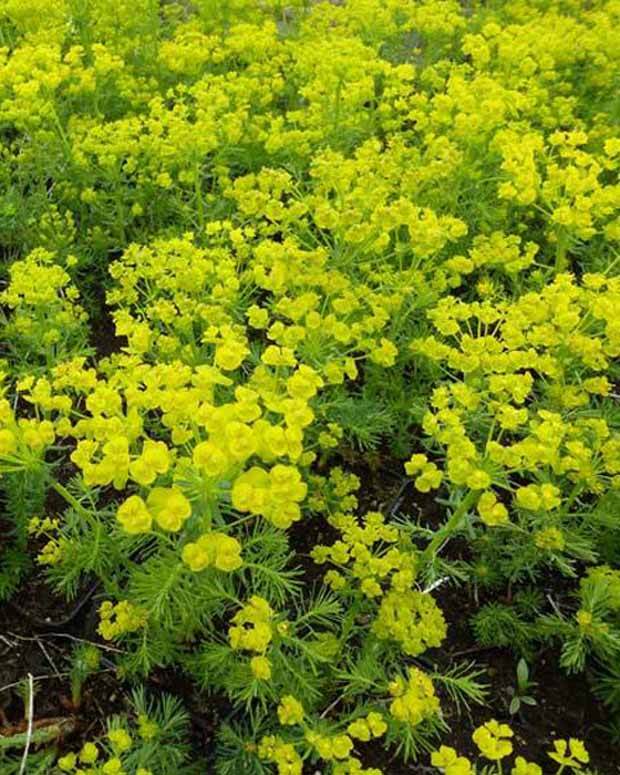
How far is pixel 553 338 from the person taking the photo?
255 centimetres

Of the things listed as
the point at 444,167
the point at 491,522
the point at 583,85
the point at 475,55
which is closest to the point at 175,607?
the point at 491,522

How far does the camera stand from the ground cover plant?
2.08 metres

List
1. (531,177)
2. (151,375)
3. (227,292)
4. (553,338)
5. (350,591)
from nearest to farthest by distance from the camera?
1. (151,375)
2. (350,591)
3. (553,338)
4. (227,292)
5. (531,177)

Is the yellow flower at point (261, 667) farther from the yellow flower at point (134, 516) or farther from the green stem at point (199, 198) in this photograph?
the green stem at point (199, 198)

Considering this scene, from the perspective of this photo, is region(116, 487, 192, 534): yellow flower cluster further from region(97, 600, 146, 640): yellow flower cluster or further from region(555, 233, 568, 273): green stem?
region(555, 233, 568, 273): green stem

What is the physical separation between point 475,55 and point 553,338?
2.28 m

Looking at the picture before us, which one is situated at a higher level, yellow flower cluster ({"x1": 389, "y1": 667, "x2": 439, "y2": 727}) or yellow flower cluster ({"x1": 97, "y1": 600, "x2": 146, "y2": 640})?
yellow flower cluster ({"x1": 97, "y1": 600, "x2": 146, "y2": 640})

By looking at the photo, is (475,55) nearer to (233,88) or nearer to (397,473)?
(233,88)

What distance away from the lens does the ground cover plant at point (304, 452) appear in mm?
2084

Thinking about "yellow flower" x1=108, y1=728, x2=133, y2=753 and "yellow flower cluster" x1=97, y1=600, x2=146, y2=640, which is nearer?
"yellow flower" x1=108, y1=728, x2=133, y2=753

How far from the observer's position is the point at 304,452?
2.74 m

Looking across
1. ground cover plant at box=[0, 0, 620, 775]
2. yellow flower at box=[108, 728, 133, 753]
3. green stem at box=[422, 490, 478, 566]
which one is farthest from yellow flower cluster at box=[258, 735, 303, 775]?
green stem at box=[422, 490, 478, 566]

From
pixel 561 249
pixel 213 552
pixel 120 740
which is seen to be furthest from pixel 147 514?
pixel 561 249

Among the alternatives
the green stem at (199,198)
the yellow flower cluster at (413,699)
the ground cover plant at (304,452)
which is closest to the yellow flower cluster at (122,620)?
the ground cover plant at (304,452)
